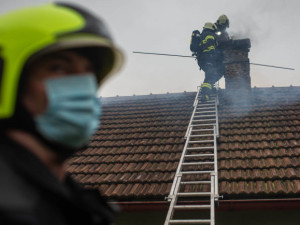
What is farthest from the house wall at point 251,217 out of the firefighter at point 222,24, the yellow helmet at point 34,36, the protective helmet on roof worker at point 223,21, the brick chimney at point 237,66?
the protective helmet on roof worker at point 223,21

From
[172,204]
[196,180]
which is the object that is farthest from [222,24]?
[172,204]

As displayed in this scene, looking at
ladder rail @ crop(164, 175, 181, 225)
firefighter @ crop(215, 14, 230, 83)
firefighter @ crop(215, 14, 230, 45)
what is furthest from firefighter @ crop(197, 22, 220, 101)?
ladder rail @ crop(164, 175, 181, 225)

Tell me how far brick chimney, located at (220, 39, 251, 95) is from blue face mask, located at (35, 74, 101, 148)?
26.6 feet

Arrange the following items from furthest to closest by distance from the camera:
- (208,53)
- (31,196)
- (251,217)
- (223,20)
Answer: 1. (223,20)
2. (208,53)
3. (251,217)
4. (31,196)

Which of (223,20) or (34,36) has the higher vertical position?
(223,20)

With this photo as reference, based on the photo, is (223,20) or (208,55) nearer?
(208,55)

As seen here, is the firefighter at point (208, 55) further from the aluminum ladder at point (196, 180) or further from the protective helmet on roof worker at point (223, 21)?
the aluminum ladder at point (196, 180)

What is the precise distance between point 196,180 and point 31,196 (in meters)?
4.36

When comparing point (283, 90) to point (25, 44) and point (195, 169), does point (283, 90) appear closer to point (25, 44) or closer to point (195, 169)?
point (195, 169)

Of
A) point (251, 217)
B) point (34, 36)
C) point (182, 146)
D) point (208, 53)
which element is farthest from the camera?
point (208, 53)

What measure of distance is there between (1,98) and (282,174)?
485cm

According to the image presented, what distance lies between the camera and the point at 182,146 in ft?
20.2

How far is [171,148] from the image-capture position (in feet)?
20.3

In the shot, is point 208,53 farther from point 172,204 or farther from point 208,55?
point 172,204
